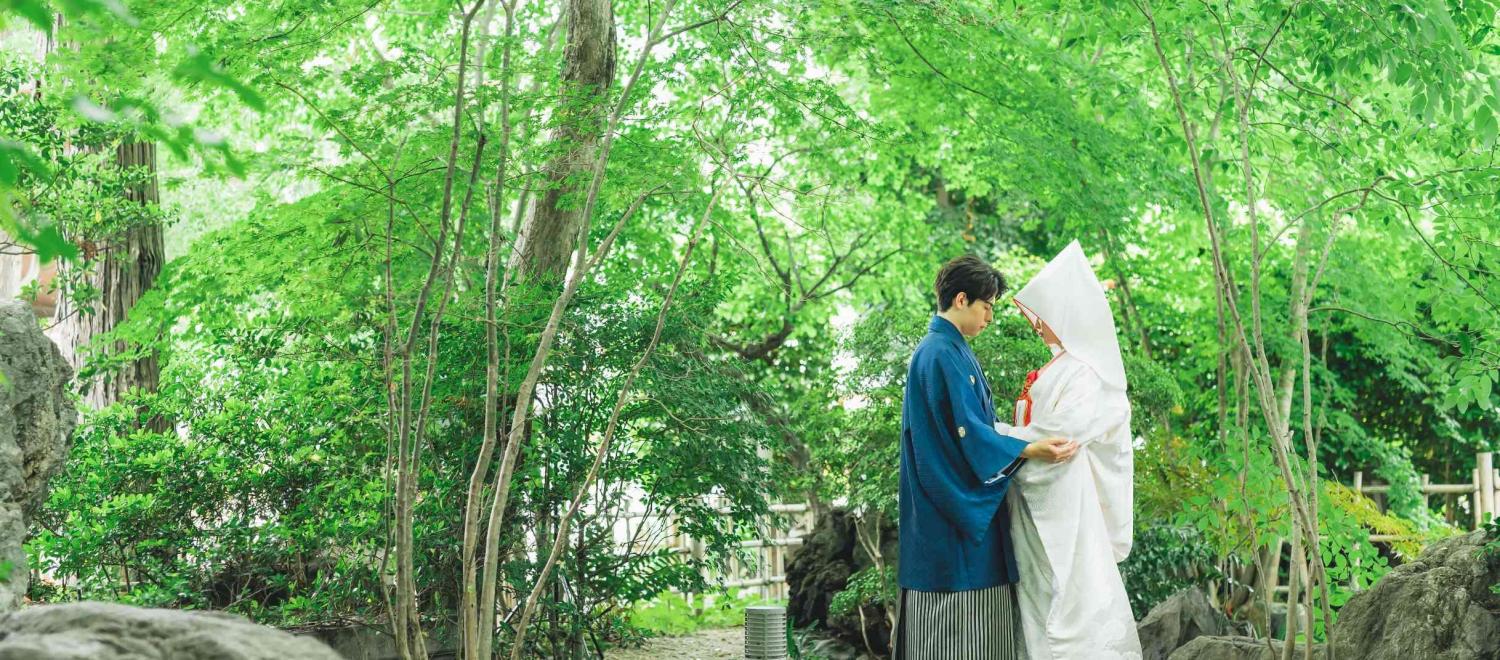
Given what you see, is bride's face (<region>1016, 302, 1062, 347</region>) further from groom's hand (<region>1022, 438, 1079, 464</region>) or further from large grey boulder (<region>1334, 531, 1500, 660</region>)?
large grey boulder (<region>1334, 531, 1500, 660</region>)

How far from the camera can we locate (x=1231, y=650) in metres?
4.52

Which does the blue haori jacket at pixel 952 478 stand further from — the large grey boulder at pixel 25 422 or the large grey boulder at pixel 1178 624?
the large grey boulder at pixel 1178 624

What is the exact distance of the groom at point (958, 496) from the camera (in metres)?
3.43

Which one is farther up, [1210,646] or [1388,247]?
[1388,247]

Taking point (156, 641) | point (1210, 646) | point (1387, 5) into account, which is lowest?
point (1210, 646)

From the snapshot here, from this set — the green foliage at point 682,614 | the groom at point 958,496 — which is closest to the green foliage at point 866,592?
the green foliage at point 682,614

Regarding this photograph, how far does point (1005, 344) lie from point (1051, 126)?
115 cm

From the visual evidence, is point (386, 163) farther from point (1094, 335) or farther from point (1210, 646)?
point (1210, 646)

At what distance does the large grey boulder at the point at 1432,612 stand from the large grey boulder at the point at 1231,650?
321 millimetres

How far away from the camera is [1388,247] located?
25.1 ft

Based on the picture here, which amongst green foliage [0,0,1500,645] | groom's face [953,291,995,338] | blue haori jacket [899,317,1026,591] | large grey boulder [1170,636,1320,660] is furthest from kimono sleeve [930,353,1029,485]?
large grey boulder [1170,636,1320,660]

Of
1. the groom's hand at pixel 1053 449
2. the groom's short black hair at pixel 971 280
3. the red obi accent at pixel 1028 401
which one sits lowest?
the groom's hand at pixel 1053 449

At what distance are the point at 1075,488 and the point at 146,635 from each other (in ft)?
8.38

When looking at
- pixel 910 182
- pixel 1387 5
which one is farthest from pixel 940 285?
pixel 910 182
